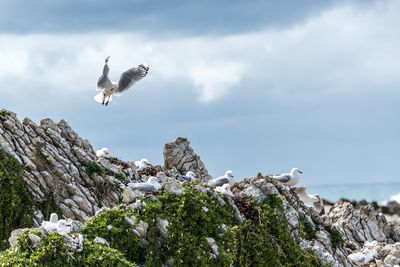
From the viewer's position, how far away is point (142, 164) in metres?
26.2

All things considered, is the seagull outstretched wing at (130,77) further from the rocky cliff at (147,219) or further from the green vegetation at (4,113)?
the green vegetation at (4,113)

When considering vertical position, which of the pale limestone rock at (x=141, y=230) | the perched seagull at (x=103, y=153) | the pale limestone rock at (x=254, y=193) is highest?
the perched seagull at (x=103, y=153)

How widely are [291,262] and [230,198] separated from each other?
249cm

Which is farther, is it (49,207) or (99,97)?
(99,97)

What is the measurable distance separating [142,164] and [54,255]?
14792 mm

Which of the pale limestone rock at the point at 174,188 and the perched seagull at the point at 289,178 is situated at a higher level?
the perched seagull at the point at 289,178

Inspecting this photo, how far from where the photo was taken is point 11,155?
64.9ft

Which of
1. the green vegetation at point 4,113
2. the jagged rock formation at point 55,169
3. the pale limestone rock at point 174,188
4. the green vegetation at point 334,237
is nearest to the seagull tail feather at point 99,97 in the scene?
the jagged rock formation at point 55,169

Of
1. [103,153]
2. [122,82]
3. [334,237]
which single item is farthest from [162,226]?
[122,82]

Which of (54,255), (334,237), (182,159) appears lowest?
(54,255)

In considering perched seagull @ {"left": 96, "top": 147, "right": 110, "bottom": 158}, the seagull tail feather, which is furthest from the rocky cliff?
the seagull tail feather

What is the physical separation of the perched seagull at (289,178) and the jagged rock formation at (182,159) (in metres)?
7.14

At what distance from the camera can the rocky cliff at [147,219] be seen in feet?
40.3

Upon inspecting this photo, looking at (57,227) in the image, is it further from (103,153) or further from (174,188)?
(103,153)
